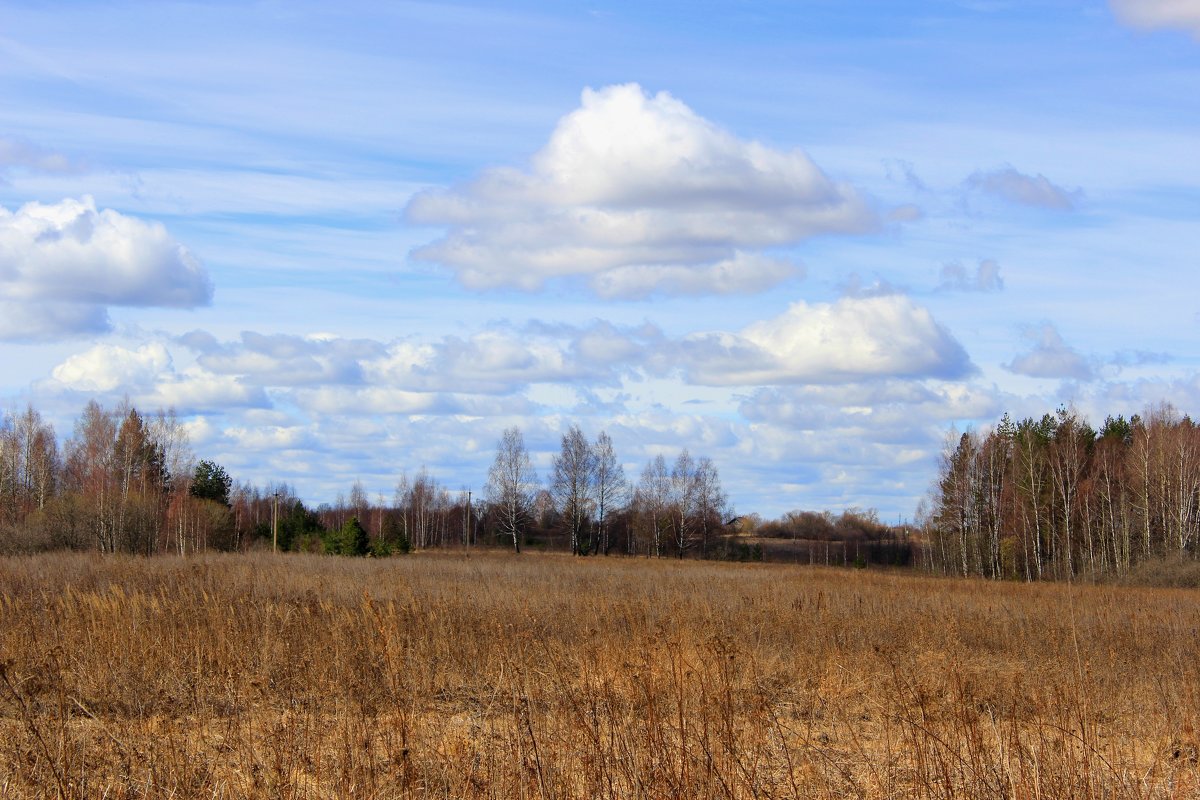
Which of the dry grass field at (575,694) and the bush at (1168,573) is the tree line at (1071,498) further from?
the dry grass field at (575,694)

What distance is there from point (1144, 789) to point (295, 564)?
22.9 metres

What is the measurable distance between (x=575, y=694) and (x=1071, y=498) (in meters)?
48.2

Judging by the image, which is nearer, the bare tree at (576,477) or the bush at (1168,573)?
the bush at (1168,573)

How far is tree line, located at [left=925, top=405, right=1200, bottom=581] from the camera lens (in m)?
45.0

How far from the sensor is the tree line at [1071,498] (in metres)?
45.0

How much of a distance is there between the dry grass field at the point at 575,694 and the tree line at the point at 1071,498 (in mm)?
31632

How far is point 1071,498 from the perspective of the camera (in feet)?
163

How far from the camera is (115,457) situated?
164ft

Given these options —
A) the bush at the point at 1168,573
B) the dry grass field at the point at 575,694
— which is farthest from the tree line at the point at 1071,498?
the dry grass field at the point at 575,694

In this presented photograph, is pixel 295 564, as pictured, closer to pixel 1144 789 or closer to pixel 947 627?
pixel 947 627

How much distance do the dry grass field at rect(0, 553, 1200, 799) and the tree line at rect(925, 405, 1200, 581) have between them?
104ft

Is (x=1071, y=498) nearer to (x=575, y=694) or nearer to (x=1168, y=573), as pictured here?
(x=1168, y=573)

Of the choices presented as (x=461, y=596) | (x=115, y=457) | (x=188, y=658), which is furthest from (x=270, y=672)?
(x=115, y=457)

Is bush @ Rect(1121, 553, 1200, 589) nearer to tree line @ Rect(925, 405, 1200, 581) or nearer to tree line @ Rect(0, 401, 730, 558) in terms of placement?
tree line @ Rect(925, 405, 1200, 581)
